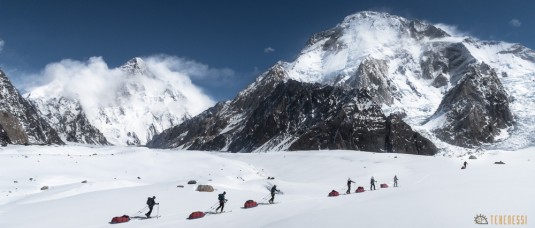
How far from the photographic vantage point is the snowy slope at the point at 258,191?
31.0m

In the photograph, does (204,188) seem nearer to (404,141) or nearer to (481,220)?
(481,220)

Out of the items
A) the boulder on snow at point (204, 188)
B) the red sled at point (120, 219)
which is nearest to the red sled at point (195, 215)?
the red sled at point (120, 219)

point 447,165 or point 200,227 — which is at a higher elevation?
point 447,165

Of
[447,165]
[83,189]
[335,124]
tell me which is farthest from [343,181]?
[335,124]

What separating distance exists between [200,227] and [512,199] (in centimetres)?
2028

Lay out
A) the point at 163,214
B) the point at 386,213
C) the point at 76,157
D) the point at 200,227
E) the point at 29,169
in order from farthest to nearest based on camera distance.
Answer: the point at 76,157
the point at 29,169
the point at 163,214
the point at 200,227
the point at 386,213

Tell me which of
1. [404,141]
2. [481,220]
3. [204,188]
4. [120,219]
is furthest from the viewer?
[404,141]

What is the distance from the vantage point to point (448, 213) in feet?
93.1

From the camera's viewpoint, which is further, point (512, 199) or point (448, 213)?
point (512, 199)

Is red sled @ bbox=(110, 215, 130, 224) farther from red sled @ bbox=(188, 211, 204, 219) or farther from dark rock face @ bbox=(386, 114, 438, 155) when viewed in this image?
dark rock face @ bbox=(386, 114, 438, 155)

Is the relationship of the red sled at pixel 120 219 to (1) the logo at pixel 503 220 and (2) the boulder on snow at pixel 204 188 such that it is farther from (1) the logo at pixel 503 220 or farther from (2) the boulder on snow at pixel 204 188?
(1) the logo at pixel 503 220

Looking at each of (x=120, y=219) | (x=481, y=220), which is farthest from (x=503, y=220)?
(x=120, y=219)

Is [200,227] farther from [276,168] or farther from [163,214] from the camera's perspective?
[276,168]

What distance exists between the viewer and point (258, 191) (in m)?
58.4
